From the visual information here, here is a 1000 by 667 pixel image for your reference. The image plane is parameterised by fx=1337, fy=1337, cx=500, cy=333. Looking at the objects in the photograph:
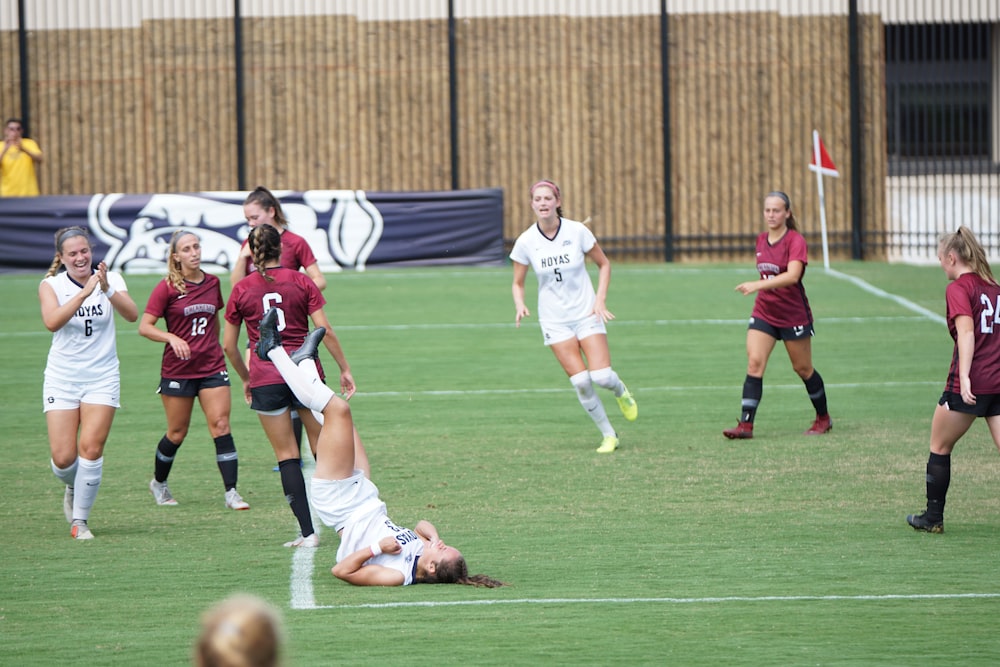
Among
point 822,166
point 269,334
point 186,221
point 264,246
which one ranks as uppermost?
point 822,166

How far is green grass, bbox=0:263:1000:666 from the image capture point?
6.17 meters

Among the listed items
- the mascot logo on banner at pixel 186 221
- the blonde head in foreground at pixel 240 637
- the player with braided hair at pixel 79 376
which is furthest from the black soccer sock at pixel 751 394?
the mascot logo on banner at pixel 186 221

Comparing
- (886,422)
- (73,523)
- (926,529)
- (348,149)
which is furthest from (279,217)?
(348,149)

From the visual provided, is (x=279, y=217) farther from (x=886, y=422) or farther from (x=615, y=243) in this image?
(x=615, y=243)

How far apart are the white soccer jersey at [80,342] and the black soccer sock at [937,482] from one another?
5.02 m

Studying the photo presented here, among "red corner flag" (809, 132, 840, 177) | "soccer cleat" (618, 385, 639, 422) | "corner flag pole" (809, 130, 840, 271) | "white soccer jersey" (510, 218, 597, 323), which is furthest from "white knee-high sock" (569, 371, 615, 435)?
"red corner flag" (809, 132, 840, 177)

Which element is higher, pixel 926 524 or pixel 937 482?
pixel 937 482

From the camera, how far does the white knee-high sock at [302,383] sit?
7309mm

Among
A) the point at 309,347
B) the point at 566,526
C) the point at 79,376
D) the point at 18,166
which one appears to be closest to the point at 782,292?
the point at 566,526

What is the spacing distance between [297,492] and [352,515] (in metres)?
0.84

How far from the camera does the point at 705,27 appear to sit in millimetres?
26172

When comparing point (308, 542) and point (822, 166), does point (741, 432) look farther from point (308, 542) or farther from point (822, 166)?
point (822, 166)

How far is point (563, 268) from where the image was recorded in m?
10.8

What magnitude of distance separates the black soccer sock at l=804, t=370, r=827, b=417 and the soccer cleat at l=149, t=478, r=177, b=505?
17.4 ft
